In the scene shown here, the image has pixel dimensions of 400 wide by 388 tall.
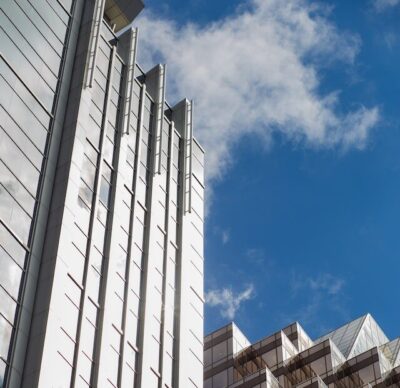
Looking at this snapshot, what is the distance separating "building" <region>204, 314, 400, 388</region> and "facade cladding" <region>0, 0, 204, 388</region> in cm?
3004

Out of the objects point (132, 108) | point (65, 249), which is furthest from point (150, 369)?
point (132, 108)

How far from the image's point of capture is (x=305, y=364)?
3824 inches

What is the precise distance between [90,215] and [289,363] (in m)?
48.9

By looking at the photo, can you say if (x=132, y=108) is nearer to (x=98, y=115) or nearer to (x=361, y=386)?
(x=98, y=115)

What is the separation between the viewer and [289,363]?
321 ft

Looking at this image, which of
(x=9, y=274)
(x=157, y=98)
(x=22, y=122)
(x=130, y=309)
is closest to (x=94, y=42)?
(x=157, y=98)

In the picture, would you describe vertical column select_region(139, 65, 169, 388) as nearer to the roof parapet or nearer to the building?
the roof parapet

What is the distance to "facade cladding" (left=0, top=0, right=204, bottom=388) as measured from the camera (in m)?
46.3

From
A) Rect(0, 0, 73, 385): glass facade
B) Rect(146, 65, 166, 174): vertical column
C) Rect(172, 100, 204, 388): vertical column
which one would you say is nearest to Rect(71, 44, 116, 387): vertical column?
Rect(0, 0, 73, 385): glass facade

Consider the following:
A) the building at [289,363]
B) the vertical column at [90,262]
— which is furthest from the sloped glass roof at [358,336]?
the vertical column at [90,262]

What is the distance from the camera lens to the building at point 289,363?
93.1 m

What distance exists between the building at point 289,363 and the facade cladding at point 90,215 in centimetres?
3004

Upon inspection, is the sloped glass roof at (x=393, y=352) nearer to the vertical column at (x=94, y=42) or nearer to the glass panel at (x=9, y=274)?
the vertical column at (x=94, y=42)

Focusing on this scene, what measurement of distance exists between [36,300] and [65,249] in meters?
3.66
